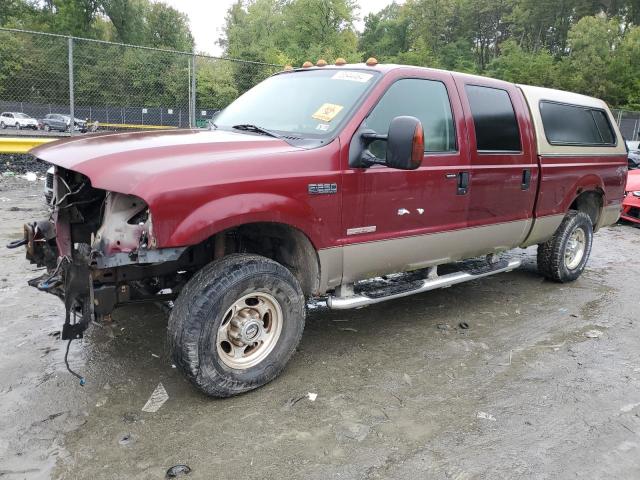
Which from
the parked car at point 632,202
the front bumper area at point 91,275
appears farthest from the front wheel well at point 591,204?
the front bumper area at point 91,275

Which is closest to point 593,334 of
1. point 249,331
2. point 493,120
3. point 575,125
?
point 493,120

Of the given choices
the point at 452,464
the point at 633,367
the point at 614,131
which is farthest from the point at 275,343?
the point at 614,131

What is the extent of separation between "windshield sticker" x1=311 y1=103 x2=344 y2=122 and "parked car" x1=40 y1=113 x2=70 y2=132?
9.00m

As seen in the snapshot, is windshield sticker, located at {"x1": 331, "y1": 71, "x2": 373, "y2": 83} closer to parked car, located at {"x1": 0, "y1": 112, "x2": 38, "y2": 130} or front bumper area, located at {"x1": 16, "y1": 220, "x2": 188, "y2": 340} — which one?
front bumper area, located at {"x1": 16, "y1": 220, "x2": 188, "y2": 340}

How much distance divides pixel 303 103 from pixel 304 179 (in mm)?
934

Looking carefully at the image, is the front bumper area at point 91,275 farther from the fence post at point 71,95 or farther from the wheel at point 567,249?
the fence post at point 71,95

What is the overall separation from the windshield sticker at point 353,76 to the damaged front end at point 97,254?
5.73 ft

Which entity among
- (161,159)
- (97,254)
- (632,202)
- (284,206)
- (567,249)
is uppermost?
(161,159)

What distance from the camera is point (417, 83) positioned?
411cm

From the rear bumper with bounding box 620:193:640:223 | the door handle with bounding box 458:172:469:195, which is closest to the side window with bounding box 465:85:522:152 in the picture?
the door handle with bounding box 458:172:469:195

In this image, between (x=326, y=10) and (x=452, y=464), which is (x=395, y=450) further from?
(x=326, y=10)

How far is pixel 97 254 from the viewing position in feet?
9.45

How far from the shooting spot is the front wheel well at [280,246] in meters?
3.46

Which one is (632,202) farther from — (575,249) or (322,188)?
(322,188)
